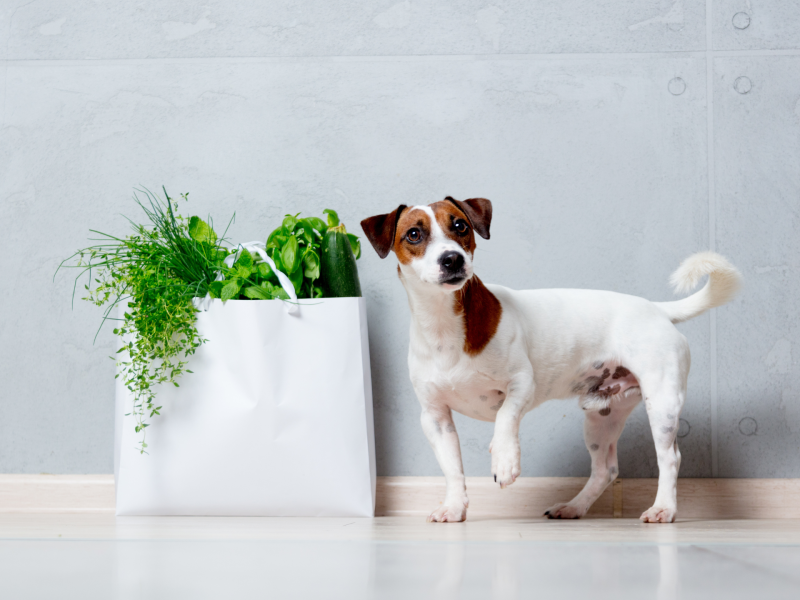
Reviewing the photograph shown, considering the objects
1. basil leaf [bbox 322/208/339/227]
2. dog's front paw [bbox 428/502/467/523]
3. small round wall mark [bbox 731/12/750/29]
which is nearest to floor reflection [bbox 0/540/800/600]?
dog's front paw [bbox 428/502/467/523]

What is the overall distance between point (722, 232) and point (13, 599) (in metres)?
2.01

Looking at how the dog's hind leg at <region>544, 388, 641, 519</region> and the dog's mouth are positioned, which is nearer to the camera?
the dog's mouth

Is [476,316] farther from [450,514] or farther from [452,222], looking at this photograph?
[450,514]

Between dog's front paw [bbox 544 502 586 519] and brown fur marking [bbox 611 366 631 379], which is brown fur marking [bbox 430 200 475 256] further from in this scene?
dog's front paw [bbox 544 502 586 519]

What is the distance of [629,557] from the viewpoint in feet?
2.59

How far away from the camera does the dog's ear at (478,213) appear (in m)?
1.51

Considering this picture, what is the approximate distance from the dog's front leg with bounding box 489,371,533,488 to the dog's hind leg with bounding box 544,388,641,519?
39cm

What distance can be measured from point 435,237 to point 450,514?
0.62m

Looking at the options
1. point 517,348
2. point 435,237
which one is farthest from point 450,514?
point 435,237

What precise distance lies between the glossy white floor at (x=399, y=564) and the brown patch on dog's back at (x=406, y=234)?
59 centimetres

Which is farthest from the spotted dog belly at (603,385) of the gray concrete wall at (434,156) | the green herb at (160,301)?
the green herb at (160,301)

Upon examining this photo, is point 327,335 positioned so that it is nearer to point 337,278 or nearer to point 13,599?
point 337,278

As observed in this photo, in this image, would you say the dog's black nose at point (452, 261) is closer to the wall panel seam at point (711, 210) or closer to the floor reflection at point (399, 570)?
the floor reflection at point (399, 570)

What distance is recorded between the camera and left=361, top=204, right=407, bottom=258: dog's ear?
1.48 metres
